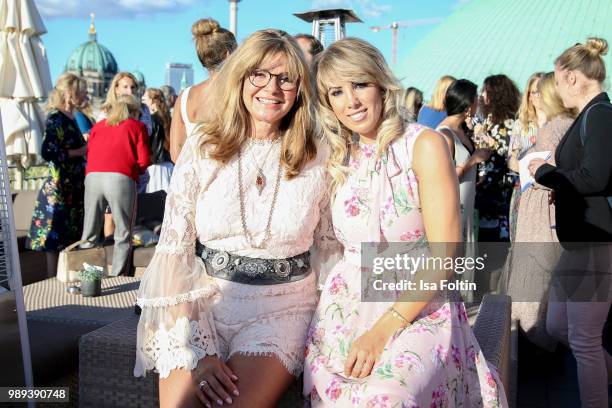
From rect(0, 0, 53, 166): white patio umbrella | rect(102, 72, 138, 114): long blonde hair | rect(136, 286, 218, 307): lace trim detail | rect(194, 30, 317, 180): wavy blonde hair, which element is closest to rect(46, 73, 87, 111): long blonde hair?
rect(102, 72, 138, 114): long blonde hair

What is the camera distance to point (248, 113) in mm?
2326

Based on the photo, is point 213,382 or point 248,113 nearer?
point 213,382

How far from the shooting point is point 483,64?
125 ft

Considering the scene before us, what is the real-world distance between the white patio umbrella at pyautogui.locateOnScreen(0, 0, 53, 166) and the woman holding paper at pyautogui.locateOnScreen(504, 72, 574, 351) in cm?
571

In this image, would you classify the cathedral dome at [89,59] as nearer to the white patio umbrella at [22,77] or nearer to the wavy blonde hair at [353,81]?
the white patio umbrella at [22,77]

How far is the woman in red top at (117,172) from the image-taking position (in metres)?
5.39

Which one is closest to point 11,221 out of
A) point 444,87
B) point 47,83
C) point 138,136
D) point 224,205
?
point 224,205

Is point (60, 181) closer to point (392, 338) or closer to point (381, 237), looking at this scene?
point (381, 237)

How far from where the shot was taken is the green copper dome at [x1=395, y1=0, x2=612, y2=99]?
3488 cm

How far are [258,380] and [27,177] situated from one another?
27.0 feet

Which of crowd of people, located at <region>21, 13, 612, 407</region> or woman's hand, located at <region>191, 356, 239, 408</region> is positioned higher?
crowd of people, located at <region>21, 13, 612, 407</region>

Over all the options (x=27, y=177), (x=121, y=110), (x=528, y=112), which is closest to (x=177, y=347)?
(x=528, y=112)

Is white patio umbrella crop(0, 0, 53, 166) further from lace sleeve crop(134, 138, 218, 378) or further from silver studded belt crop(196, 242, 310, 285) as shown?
silver studded belt crop(196, 242, 310, 285)

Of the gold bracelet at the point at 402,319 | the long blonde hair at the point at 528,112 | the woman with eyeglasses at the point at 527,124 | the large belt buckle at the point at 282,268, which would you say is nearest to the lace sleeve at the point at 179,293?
the large belt buckle at the point at 282,268
